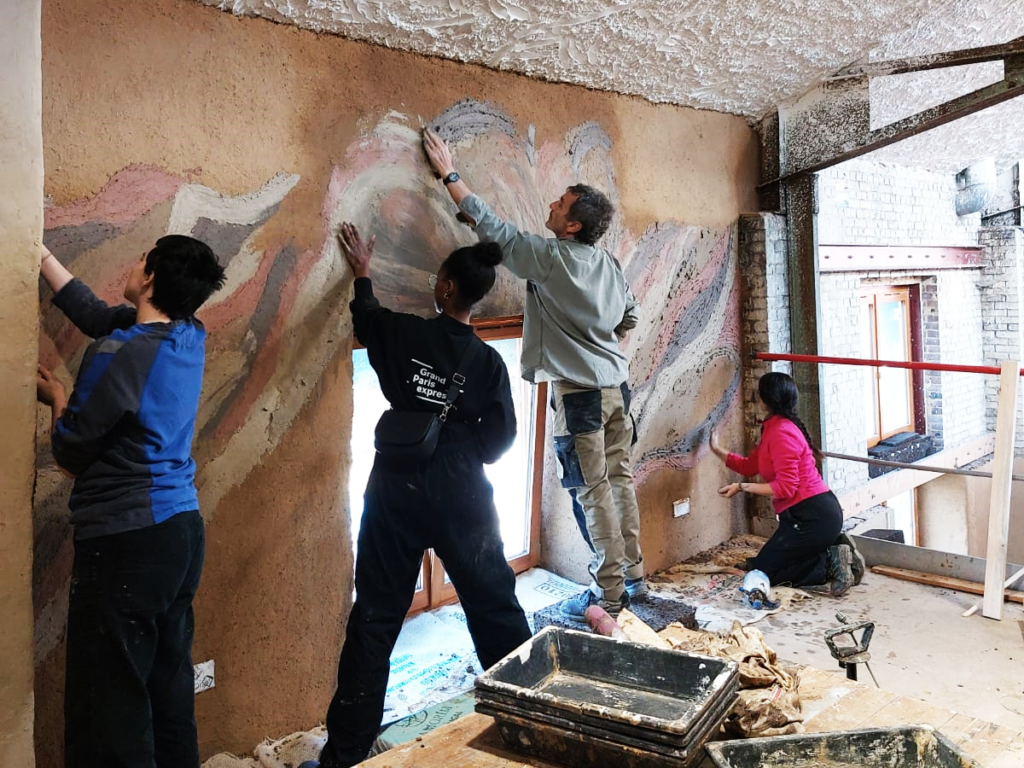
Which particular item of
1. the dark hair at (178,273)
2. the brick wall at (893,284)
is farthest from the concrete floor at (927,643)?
the dark hair at (178,273)

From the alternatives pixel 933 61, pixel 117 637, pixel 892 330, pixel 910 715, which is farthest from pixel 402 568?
pixel 892 330

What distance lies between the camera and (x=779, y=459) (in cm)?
378

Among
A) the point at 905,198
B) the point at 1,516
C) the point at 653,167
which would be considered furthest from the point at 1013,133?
the point at 1,516

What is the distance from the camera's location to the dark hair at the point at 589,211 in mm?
3070

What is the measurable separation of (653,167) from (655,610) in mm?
2082

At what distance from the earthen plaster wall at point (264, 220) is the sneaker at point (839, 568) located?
200 cm

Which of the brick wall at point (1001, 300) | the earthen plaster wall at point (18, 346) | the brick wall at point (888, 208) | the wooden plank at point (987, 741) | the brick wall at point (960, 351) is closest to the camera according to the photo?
the wooden plank at point (987, 741)

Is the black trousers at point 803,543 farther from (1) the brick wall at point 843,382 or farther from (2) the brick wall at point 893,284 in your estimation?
(1) the brick wall at point 843,382

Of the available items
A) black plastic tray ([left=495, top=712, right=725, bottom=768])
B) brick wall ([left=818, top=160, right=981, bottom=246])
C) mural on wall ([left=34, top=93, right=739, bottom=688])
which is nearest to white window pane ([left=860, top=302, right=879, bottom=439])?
brick wall ([left=818, top=160, right=981, bottom=246])

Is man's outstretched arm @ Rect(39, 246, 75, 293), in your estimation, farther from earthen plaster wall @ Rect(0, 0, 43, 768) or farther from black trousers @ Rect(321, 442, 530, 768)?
black trousers @ Rect(321, 442, 530, 768)

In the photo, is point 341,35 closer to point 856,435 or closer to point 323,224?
point 323,224

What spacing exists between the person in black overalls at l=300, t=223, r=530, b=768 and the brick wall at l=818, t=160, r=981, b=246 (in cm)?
322

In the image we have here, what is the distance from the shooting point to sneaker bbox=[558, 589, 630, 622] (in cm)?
329

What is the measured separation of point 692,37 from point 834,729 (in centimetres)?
286
